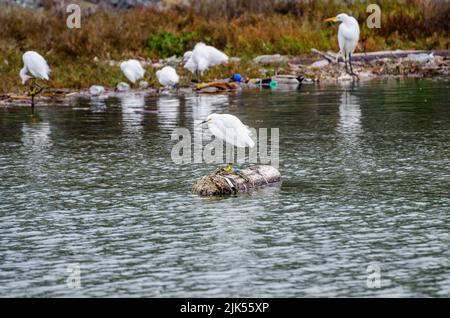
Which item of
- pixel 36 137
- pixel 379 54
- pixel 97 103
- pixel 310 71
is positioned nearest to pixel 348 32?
pixel 310 71

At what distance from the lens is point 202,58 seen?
37875 millimetres

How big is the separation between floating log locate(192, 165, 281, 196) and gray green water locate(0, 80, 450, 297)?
0.26 meters

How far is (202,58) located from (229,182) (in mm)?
21333

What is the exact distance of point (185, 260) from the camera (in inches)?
513

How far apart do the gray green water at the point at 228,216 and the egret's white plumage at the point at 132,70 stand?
10319mm

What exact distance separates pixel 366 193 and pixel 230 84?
2130 centimetres

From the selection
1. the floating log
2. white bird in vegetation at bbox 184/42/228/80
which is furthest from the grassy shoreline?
the floating log

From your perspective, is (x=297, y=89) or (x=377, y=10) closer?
(x=297, y=89)

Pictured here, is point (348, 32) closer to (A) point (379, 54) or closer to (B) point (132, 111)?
(A) point (379, 54)

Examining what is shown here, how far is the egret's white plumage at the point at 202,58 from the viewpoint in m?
37.8

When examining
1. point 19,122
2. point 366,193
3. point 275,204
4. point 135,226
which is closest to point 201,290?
point 135,226
